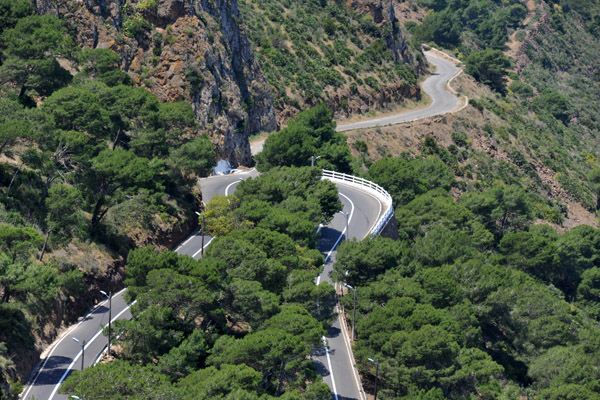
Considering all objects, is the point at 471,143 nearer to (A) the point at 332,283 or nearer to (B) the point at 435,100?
(B) the point at 435,100

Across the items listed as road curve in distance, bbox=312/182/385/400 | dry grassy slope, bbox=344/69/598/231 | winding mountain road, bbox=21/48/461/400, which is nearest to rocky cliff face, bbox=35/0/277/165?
winding mountain road, bbox=21/48/461/400

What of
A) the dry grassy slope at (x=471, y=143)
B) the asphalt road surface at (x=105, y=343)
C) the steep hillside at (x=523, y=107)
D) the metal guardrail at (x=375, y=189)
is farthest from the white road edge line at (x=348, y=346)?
the steep hillside at (x=523, y=107)

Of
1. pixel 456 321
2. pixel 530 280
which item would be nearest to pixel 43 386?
pixel 456 321

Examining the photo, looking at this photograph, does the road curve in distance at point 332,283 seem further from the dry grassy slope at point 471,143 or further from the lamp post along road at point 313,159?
the dry grassy slope at point 471,143

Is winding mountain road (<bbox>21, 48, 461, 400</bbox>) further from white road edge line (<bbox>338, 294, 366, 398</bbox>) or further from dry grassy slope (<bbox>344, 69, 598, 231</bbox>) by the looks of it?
dry grassy slope (<bbox>344, 69, 598, 231</bbox>)

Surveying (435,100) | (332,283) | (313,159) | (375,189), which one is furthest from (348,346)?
(435,100)

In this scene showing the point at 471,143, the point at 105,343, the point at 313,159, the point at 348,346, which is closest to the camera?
the point at 105,343

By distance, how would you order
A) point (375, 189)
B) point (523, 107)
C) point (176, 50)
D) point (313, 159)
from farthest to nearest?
point (523, 107), point (176, 50), point (375, 189), point (313, 159)

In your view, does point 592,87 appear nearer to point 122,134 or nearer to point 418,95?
point 418,95
